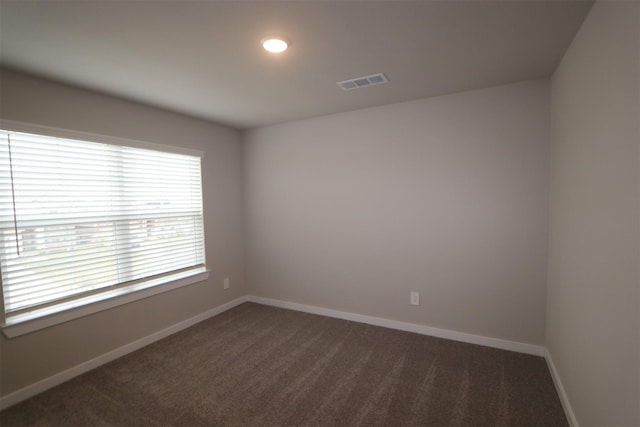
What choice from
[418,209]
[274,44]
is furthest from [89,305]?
[418,209]

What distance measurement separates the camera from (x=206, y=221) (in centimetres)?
364

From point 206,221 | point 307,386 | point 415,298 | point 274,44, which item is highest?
point 274,44

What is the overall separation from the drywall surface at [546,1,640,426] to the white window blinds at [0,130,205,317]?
350 centimetres

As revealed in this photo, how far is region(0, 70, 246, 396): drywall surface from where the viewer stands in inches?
85.8

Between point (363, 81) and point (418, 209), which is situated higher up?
point (363, 81)

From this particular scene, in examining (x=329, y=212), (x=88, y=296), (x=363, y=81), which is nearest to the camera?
(x=363, y=81)

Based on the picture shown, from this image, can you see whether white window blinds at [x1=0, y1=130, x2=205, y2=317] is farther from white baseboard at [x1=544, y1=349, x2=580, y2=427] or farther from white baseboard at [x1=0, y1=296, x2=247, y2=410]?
white baseboard at [x1=544, y1=349, x2=580, y2=427]

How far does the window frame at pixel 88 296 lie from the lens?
2146 mm

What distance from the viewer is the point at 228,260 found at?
13.0 ft

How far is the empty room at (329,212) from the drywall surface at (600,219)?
2cm

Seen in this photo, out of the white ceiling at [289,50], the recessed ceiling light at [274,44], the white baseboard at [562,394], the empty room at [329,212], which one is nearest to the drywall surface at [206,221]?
the empty room at [329,212]

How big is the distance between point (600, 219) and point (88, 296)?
12.0 ft

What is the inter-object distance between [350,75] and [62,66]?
206cm

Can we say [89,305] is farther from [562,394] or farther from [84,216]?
[562,394]
